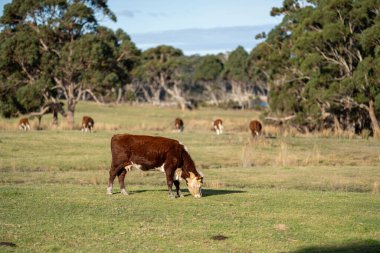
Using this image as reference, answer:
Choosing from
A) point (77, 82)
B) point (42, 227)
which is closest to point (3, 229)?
point (42, 227)

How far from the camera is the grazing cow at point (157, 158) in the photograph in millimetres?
18344

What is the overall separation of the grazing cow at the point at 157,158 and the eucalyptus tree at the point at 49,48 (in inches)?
1389

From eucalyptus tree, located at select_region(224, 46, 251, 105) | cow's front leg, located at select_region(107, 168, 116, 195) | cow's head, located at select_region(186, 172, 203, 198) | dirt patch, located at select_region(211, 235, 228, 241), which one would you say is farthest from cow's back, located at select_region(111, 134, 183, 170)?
eucalyptus tree, located at select_region(224, 46, 251, 105)

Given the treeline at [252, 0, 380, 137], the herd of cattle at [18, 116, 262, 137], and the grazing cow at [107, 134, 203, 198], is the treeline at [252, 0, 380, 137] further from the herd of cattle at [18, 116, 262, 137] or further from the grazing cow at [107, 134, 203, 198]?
the grazing cow at [107, 134, 203, 198]

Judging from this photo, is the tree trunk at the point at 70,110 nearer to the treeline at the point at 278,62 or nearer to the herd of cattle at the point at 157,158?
the treeline at the point at 278,62

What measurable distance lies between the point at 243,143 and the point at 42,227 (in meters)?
26.2

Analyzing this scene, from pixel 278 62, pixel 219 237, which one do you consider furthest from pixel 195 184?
pixel 278 62

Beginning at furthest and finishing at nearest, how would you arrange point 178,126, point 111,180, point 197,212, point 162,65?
point 162,65 < point 178,126 < point 111,180 < point 197,212

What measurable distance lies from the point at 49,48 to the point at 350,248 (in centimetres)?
4645

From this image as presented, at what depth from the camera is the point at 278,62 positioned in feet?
204

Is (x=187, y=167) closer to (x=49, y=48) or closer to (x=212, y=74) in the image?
(x=49, y=48)

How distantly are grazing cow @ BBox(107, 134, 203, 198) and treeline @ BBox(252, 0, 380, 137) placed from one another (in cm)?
3059

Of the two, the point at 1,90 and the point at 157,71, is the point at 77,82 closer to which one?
the point at 1,90

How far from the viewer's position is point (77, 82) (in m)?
58.0
